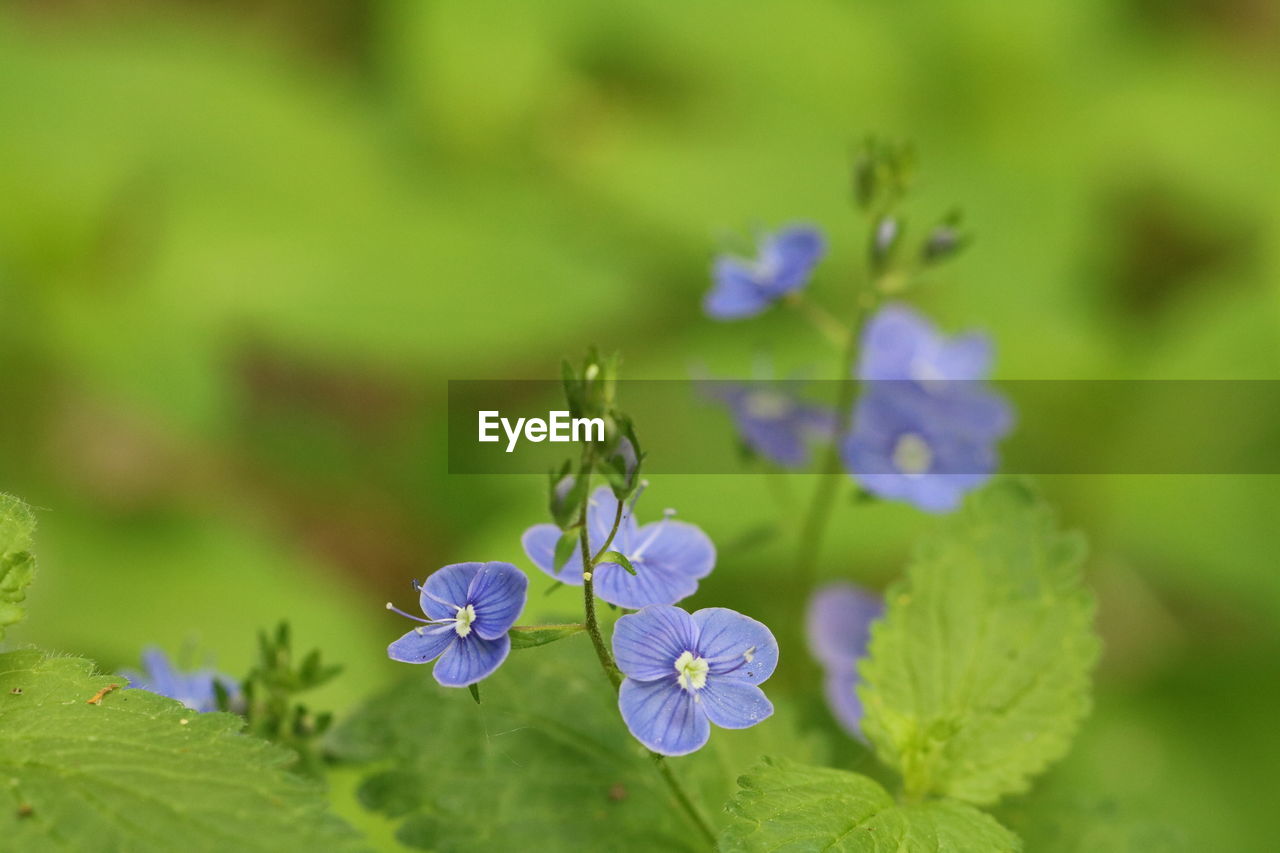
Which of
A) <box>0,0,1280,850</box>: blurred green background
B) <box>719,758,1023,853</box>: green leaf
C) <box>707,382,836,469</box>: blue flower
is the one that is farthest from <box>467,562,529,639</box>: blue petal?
<box>0,0,1280,850</box>: blurred green background

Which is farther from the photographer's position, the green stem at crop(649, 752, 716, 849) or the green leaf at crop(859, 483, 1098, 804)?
the green leaf at crop(859, 483, 1098, 804)

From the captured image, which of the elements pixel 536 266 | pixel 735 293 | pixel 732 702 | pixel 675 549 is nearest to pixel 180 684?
pixel 675 549

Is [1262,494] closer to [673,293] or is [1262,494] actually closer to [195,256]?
[673,293]

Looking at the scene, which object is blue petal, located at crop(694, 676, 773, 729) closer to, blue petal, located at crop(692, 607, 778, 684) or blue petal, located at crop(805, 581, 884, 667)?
blue petal, located at crop(692, 607, 778, 684)

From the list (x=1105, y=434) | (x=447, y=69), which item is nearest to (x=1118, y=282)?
(x=1105, y=434)

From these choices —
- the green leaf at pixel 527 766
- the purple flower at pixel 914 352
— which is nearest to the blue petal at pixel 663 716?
the green leaf at pixel 527 766

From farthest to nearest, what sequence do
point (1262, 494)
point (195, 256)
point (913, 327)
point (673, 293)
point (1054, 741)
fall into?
1. point (673, 293)
2. point (195, 256)
3. point (1262, 494)
4. point (913, 327)
5. point (1054, 741)

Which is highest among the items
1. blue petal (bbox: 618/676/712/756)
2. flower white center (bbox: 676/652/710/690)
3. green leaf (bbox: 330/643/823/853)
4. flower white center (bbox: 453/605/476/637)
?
flower white center (bbox: 453/605/476/637)
